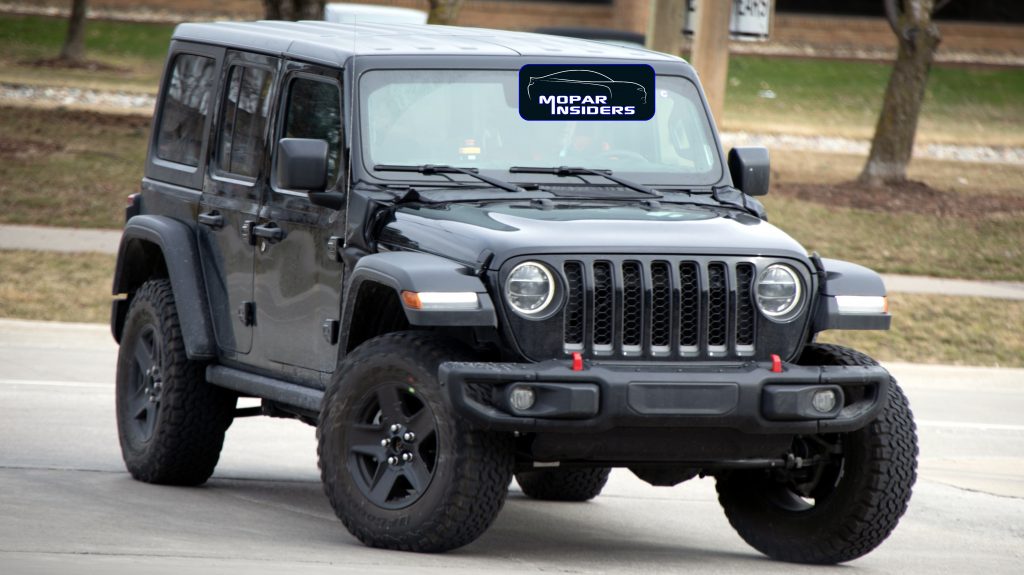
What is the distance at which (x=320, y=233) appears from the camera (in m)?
7.38

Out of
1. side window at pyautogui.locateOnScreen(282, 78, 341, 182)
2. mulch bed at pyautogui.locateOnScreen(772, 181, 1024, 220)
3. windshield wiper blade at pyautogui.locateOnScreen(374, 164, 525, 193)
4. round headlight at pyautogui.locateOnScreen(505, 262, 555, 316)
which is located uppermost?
side window at pyautogui.locateOnScreen(282, 78, 341, 182)

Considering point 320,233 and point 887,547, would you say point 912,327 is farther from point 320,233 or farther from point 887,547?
point 320,233

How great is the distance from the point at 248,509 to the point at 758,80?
31.0 meters

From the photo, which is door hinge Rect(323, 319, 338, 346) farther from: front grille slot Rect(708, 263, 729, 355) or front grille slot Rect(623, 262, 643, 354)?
front grille slot Rect(708, 263, 729, 355)

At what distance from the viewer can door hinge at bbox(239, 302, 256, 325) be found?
26.1ft

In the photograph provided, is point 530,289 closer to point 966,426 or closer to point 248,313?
point 248,313

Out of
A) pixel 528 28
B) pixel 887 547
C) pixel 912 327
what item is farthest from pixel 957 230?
pixel 528 28

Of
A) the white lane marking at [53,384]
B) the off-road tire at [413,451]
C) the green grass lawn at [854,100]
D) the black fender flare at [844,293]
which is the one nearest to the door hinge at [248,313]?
the off-road tire at [413,451]

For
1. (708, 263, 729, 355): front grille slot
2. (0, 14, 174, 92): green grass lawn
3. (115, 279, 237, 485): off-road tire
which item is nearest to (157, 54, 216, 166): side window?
(115, 279, 237, 485): off-road tire

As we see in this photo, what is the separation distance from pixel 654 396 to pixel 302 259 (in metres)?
1.92

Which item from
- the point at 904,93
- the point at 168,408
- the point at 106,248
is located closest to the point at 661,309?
the point at 168,408

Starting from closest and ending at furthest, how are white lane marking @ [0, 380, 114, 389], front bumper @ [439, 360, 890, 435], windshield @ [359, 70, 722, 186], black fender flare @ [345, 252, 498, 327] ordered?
front bumper @ [439, 360, 890, 435], black fender flare @ [345, 252, 498, 327], windshield @ [359, 70, 722, 186], white lane marking @ [0, 380, 114, 389]

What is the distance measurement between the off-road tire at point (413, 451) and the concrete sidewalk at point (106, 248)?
10.1 m

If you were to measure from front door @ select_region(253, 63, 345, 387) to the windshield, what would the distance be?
196mm
